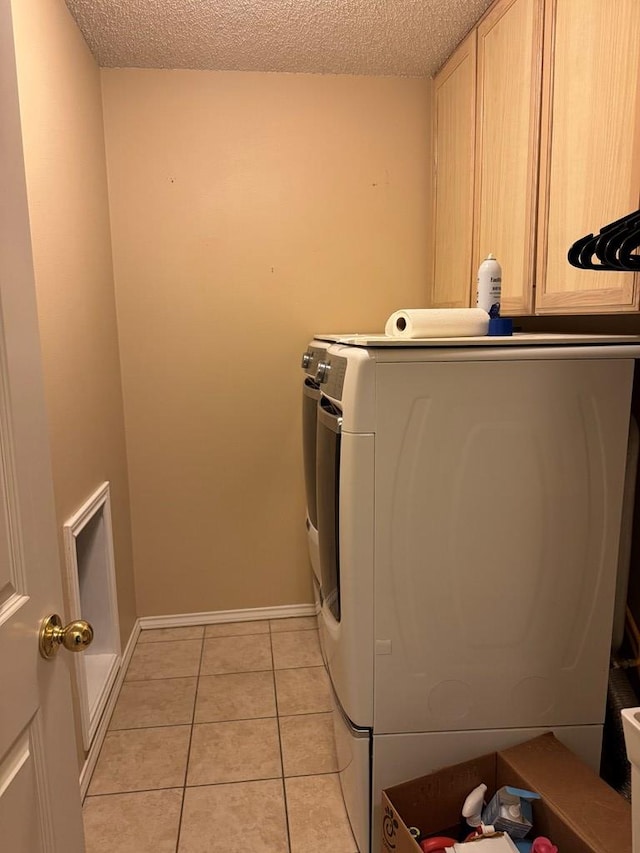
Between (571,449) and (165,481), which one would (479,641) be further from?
(165,481)

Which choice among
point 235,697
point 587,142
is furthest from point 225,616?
point 587,142

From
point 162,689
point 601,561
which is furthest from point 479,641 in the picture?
point 162,689

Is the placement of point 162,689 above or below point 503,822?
below

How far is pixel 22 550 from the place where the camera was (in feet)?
2.86

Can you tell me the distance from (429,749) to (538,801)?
0.93 feet

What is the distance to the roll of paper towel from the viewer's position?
155 centimetres

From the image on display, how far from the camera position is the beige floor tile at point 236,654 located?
265 centimetres

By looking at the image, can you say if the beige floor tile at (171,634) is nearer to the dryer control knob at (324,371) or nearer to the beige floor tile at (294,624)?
the beige floor tile at (294,624)

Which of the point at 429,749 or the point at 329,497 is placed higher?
the point at 329,497

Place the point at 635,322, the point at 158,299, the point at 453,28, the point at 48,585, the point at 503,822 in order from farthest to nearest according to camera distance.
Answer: the point at 158,299, the point at 453,28, the point at 635,322, the point at 503,822, the point at 48,585

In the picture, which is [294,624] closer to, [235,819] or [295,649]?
[295,649]

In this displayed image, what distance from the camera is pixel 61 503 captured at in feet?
6.07

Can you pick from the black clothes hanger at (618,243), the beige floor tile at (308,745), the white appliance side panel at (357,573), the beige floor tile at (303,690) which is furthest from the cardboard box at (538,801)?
the black clothes hanger at (618,243)

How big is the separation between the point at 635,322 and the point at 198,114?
200cm
